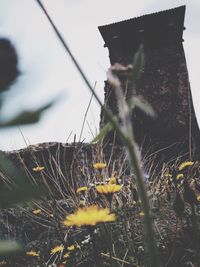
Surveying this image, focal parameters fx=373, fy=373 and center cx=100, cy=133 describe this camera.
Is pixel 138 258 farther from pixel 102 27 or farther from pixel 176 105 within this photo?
pixel 102 27

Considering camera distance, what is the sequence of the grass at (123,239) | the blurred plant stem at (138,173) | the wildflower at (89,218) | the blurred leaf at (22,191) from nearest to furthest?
the blurred leaf at (22,191)
the blurred plant stem at (138,173)
the wildflower at (89,218)
the grass at (123,239)

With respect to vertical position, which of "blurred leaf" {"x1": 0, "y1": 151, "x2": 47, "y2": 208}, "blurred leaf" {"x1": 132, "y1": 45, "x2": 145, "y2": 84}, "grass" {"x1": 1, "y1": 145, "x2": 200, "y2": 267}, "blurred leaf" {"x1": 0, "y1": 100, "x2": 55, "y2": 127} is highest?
"blurred leaf" {"x1": 132, "y1": 45, "x2": 145, "y2": 84}

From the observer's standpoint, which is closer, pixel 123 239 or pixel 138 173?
pixel 138 173

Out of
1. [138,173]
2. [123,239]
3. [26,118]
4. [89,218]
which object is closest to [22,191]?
[26,118]

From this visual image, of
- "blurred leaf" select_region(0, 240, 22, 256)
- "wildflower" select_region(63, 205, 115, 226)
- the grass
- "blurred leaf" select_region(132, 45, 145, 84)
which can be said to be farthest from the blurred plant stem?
the grass

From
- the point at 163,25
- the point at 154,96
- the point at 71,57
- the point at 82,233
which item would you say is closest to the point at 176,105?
the point at 154,96

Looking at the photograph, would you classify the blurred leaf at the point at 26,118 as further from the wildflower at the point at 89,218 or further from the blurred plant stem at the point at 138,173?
the wildflower at the point at 89,218

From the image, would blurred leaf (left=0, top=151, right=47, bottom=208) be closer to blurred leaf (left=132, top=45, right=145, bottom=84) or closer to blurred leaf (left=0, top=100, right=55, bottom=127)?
blurred leaf (left=0, top=100, right=55, bottom=127)

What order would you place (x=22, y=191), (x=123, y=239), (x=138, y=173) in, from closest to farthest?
(x=22, y=191) < (x=138, y=173) < (x=123, y=239)

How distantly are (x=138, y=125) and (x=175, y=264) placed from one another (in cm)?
546

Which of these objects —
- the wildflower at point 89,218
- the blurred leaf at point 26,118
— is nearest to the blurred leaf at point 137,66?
the blurred leaf at point 26,118

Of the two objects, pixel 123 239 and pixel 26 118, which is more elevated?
pixel 26 118

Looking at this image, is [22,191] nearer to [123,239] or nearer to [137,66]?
[137,66]

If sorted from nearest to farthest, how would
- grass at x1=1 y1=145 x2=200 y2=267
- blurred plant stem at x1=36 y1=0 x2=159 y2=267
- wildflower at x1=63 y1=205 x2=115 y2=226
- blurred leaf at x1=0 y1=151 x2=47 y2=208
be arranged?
blurred leaf at x1=0 y1=151 x2=47 y2=208, blurred plant stem at x1=36 y1=0 x2=159 y2=267, wildflower at x1=63 y1=205 x2=115 y2=226, grass at x1=1 y1=145 x2=200 y2=267
